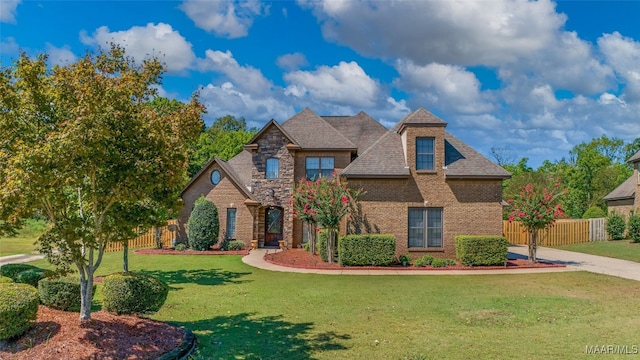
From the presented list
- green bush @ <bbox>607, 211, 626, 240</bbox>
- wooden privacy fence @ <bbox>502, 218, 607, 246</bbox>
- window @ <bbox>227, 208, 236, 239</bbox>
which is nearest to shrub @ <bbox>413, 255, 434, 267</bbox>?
window @ <bbox>227, 208, 236, 239</bbox>

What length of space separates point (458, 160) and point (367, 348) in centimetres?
1360

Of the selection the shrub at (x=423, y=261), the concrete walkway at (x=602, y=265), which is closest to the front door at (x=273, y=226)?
the shrub at (x=423, y=261)

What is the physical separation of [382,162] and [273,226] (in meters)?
10.5

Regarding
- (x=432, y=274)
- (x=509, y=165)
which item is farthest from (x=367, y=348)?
(x=509, y=165)

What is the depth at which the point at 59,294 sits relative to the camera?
28.4 feet

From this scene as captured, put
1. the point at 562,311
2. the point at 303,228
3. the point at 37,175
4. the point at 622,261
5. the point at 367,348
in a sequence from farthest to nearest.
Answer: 1. the point at 303,228
2. the point at 622,261
3. the point at 562,311
4. the point at 367,348
5. the point at 37,175

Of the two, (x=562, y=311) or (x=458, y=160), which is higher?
(x=458, y=160)

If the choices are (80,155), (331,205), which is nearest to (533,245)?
(331,205)

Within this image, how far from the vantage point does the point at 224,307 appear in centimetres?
1091

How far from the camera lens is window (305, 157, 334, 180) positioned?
86.6 feet

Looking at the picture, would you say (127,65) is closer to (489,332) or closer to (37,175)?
(37,175)

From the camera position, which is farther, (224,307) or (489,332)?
(224,307)

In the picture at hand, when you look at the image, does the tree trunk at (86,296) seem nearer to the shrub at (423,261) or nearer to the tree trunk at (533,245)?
the shrub at (423,261)

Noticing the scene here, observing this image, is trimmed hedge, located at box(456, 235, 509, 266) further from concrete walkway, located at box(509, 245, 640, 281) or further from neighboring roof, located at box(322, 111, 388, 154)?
neighboring roof, located at box(322, 111, 388, 154)
